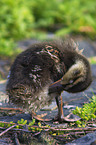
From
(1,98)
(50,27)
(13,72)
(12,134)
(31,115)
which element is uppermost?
(50,27)

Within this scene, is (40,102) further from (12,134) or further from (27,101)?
(12,134)

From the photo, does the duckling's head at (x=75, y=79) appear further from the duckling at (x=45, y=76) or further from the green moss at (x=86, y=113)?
the green moss at (x=86, y=113)

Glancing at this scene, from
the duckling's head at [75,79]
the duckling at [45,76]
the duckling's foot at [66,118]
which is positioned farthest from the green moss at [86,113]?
the duckling's head at [75,79]

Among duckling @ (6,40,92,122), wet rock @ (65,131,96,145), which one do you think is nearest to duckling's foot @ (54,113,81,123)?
duckling @ (6,40,92,122)

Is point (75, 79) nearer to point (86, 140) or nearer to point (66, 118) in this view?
point (66, 118)

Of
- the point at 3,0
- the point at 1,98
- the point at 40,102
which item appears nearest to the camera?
the point at 40,102

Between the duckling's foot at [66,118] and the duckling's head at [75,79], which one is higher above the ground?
the duckling's head at [75,79]

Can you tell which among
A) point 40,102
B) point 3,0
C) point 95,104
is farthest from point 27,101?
point 3,0

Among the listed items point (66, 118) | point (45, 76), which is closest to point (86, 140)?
point (66, 118)
